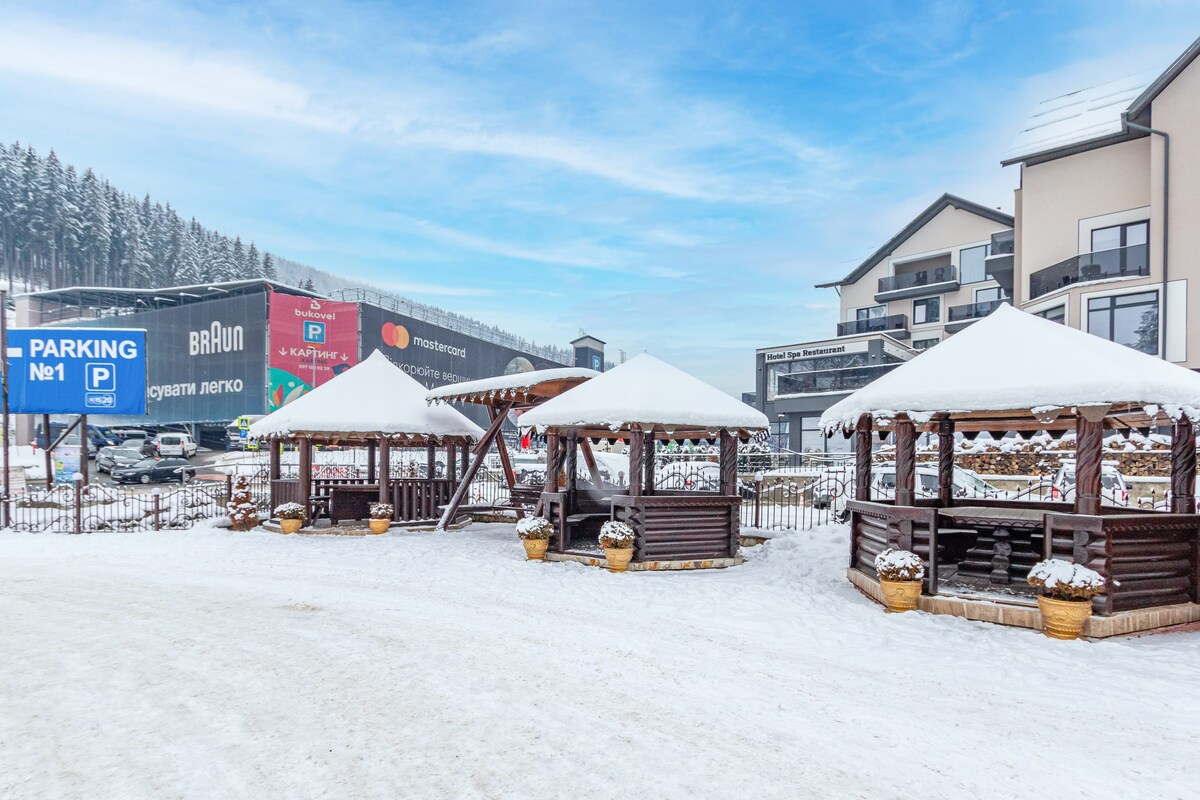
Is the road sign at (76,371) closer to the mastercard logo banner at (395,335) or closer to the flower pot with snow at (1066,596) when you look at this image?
the flower pot with snow at (1066,596)

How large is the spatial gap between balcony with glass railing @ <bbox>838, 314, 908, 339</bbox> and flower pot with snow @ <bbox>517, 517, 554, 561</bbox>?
31004 mm

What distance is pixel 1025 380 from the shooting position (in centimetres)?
768

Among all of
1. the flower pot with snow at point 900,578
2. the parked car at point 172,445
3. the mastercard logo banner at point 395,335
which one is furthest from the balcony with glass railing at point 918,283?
the parked car at point 172,445

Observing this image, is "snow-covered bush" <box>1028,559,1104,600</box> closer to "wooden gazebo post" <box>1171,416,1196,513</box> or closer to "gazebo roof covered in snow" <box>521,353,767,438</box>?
"wooden gazebo post" <box>1171,416,1196,513</box>

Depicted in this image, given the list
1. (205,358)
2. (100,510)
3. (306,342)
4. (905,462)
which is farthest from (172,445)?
(905,462)

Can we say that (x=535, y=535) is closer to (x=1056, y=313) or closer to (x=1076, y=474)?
(x=1076, y=474)

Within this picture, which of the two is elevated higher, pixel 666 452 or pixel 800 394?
pixel 800 394

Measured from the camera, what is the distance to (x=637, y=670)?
6016mm

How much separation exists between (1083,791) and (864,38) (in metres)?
14.8

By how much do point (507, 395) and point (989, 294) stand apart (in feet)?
101

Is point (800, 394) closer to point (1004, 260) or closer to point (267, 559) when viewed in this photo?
point (1004, 260)

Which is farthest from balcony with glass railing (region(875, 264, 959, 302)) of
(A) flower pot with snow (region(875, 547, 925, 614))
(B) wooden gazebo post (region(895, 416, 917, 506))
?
(A) flower pot with snow (region(875, 547, 925, 614))

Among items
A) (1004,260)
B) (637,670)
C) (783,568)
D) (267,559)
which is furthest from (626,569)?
(1004,260)

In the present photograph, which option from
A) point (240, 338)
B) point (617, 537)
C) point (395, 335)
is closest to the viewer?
point (617, 537)
